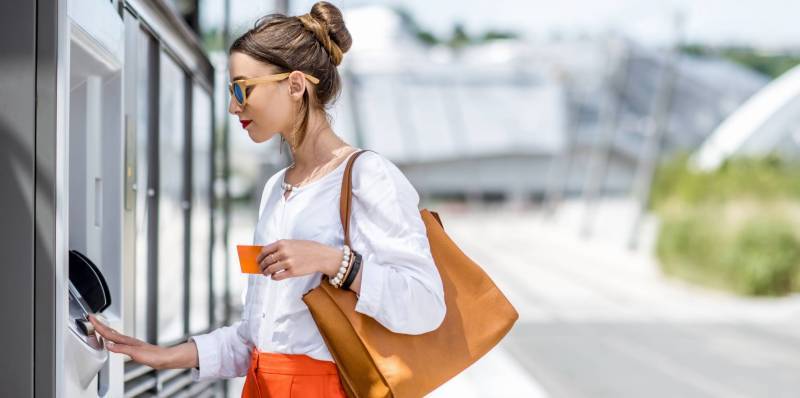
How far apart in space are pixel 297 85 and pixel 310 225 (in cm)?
26

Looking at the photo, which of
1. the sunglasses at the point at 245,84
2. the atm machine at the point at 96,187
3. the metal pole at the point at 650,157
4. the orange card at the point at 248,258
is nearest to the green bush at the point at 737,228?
the metal pole at the point at 650,157

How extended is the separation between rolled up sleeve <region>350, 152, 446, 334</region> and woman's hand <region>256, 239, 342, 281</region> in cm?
Result: 8

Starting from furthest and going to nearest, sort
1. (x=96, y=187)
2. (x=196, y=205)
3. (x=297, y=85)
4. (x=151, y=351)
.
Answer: (x=196, y=205) → (x=96, y=187) → (x=151, y=351) → (x=297, y=85)

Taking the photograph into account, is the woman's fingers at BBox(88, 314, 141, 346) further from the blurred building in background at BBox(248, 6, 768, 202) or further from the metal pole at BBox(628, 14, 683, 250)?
the blurred building in background at BBox(248, 6, 768, 202)

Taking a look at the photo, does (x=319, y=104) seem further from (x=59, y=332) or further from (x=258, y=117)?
(x=59, y=332)

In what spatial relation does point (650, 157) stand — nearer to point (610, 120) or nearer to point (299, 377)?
point (610, 120)

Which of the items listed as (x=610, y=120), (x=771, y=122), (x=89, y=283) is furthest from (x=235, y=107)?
(x=610, y=120)

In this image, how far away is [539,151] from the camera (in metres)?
72.6

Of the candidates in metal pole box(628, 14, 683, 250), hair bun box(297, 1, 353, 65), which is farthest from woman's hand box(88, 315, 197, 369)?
metal pole box(628, 14, 683, 250)

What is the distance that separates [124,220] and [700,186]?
17.7m

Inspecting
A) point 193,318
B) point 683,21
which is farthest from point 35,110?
point 683,21

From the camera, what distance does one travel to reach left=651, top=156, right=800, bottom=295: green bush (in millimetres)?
16141

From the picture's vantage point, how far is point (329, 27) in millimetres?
1982

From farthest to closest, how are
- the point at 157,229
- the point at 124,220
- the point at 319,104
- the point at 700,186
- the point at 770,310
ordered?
the point at 700,186, the point at 770,310, the point at 157,229, the point at 124,220, the point at 319,104
